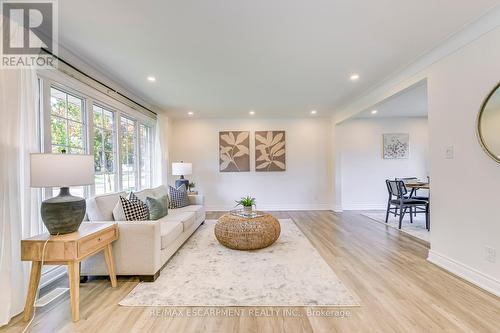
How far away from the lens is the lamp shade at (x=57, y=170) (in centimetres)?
178

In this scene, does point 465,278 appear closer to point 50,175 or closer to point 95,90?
point 50,175

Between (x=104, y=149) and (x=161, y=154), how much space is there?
1.77 m

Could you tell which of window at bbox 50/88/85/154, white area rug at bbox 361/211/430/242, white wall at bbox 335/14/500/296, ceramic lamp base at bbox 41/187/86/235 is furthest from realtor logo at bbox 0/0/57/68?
white area rug at bbox 361/211/430/242

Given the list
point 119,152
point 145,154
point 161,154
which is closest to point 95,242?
point 119,152

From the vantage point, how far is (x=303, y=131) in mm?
6438

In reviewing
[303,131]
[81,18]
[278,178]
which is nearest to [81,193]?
[81,18]

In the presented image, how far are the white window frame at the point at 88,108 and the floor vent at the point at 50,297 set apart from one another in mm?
1189

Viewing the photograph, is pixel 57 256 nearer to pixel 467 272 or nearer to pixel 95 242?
pixel 95 242

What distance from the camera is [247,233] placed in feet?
10.4

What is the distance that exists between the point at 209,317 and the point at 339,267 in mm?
1645

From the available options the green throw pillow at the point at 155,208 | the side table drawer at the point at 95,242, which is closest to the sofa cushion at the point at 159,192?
the green throw pillow at the point at 155,208

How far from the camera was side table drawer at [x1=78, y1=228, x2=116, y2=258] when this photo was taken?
190 cm

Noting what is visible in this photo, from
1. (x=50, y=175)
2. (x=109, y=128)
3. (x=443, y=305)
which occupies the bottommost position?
(x=443, y=305)

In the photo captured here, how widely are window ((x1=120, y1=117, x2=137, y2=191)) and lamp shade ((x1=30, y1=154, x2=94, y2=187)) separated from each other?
2.33m
